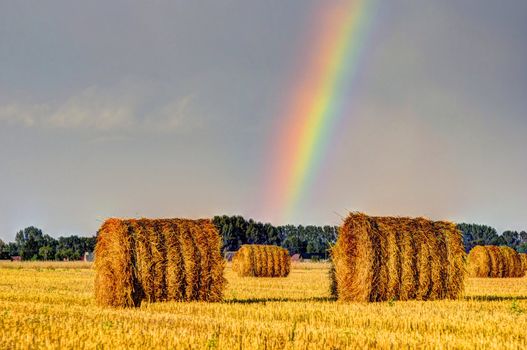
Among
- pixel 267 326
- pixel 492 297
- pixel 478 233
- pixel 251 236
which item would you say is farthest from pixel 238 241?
pixel 267 326

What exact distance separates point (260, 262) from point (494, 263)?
13.2 metres

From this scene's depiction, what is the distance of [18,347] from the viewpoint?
9.25m

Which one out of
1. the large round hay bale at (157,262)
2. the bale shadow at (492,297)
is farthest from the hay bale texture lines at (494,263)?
the large round hay bale at (157,262)

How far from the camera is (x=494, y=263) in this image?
39125mm

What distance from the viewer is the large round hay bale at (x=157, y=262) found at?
56.0 ft

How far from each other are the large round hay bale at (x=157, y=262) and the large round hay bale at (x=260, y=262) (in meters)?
18.4

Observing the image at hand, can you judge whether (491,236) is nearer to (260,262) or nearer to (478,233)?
(478,233)

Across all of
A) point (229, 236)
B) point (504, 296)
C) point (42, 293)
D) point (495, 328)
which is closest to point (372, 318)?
point (495, 328)

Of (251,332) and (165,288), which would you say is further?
(165,288)

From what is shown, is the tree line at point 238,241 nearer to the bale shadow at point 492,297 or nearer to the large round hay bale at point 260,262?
the large round hay bale at point 260,262

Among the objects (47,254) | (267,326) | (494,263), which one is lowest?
(267,326)

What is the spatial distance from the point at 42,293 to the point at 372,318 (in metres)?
11.0

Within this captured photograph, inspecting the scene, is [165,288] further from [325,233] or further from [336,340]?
[325,233]

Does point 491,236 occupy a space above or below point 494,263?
above
